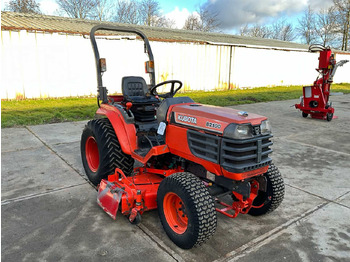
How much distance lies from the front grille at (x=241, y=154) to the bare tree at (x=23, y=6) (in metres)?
31.5

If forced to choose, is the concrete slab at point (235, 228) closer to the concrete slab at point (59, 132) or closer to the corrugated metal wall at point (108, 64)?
the concrete slab at point (59, 132)

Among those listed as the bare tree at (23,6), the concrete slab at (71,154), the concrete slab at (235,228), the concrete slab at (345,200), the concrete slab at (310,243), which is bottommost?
the concrete slab at (310,243)

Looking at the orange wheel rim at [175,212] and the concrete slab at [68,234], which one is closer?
the concrete slab at [68,234]

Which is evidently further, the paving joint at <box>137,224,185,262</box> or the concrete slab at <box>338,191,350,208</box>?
the concrete slab at <box>338,191,350,208</box>

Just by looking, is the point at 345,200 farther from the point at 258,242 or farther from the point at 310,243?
the point at 258,242

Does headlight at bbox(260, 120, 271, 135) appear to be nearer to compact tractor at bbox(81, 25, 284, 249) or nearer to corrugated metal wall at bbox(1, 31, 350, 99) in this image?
compact tractor at bbox(81, 25, 284, 249)

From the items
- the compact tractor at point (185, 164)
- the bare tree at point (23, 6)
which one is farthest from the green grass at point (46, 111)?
the bare tree at point (23, 6)

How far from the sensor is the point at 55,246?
2.51m

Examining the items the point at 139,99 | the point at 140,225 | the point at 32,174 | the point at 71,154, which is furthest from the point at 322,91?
the point at 32,174

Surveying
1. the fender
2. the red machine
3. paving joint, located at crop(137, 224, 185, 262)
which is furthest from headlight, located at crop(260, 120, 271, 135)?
the red machine

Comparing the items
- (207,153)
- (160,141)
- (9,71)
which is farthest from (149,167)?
(9,71)

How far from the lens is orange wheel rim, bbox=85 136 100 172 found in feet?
13.1

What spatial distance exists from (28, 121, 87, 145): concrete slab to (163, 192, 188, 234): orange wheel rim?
3.73 meters

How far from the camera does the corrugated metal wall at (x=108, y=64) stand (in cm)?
1006
